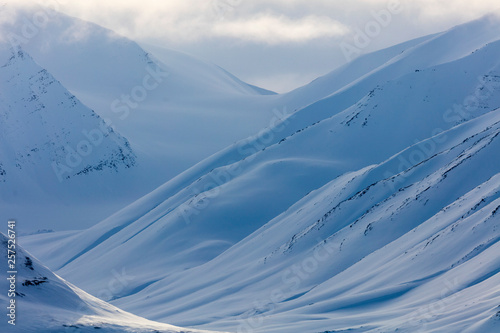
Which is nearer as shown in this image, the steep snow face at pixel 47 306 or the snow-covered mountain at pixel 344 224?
the steep snow face at pixel 47 306

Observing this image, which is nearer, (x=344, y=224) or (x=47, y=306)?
(x=47, y=306)

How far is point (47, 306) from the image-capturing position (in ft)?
98.3

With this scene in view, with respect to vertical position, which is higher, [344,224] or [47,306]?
[344,224]

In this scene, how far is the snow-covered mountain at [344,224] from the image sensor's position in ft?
165

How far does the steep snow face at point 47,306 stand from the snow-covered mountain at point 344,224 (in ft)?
45.7

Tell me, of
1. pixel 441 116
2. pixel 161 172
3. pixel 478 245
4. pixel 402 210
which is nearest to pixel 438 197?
pixel 402 210

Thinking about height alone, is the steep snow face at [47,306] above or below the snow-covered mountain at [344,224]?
below

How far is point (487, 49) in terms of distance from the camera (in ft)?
431

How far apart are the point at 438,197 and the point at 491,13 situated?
101784 millimetres

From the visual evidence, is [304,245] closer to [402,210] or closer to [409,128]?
[402,210]

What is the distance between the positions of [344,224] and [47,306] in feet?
166

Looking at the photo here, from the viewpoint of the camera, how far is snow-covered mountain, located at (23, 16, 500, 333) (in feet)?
165

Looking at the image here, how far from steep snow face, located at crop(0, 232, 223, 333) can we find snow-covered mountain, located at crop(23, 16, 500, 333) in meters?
13.9

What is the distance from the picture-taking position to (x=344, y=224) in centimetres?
7812
